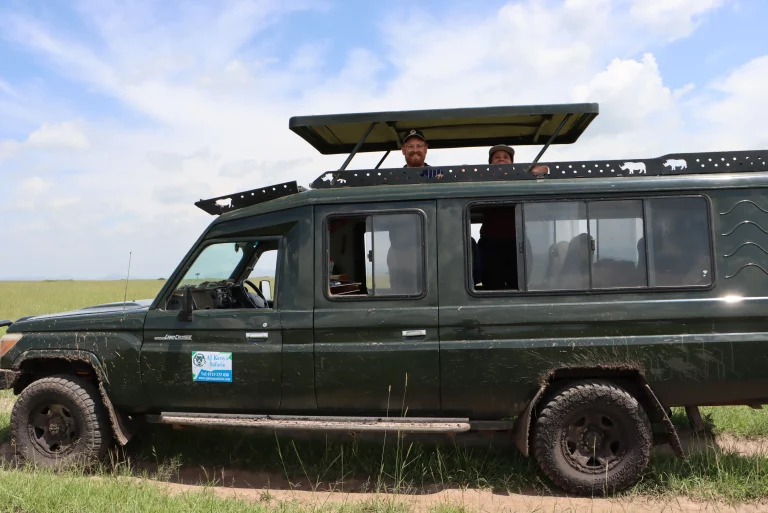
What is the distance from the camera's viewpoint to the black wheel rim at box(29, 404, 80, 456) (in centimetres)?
472

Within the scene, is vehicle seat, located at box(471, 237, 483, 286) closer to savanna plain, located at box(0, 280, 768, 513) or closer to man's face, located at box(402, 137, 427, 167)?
man's face, located at box(402, 137, 427, 167)

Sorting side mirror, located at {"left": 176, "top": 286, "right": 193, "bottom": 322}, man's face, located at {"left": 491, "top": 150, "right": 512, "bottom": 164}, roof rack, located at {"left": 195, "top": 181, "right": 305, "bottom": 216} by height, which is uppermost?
man's face, located at {"left": 491, "top": 150, "right": 512, "bottom": 164}

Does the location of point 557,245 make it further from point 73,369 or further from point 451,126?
point 73,369

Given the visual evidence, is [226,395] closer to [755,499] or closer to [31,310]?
[755,499]

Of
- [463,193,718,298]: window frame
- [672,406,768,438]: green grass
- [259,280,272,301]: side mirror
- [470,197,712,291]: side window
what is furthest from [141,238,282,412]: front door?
[672,406,768,438]: green grass

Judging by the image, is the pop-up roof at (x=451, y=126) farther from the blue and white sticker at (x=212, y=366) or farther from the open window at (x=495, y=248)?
the blue and white sticker at (x=212, y=366)

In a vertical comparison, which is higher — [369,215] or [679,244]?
[369,215]

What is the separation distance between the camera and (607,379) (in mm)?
4219

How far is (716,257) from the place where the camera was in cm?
409

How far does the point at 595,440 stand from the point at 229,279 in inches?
135

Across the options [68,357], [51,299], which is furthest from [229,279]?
[51,299]

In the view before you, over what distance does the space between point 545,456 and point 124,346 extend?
3.54m

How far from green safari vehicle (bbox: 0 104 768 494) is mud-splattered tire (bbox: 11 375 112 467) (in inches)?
0.7

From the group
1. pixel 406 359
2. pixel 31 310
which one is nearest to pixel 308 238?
pixel 406 359
